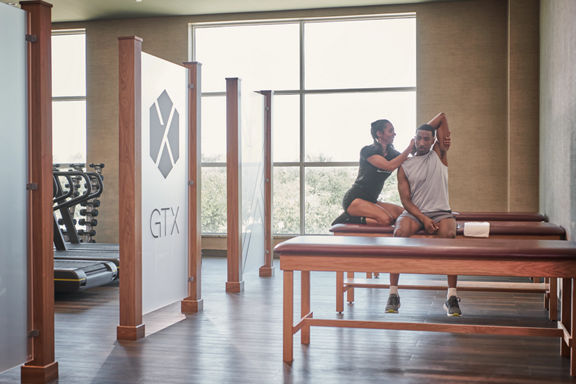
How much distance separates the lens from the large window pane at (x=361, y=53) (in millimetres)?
8055

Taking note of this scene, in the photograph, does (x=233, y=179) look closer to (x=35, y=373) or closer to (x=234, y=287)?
(x=234, y=287)

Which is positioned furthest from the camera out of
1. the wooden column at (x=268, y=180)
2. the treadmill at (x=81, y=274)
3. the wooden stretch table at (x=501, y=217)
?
the wooden column at (x=268, y=180)

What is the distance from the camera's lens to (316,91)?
8266 millimetres

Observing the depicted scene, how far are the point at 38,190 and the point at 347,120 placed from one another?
5720 mm

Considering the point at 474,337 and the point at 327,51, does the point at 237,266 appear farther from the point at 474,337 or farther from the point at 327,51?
the point at 327,51

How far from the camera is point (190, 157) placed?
467cm

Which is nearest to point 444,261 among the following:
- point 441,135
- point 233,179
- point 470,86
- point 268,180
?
point 441,135

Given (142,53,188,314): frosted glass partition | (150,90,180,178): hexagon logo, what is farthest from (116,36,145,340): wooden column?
(150,90,180,178): hexagon logo

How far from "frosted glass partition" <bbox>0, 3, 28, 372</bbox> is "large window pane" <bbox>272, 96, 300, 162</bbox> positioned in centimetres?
559

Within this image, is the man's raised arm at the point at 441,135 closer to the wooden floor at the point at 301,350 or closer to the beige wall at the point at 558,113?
the beige wall at the point at 558,113

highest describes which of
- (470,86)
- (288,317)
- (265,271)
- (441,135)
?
(470,86)

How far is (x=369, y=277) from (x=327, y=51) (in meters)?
3.58

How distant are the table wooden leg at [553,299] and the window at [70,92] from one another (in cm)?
681

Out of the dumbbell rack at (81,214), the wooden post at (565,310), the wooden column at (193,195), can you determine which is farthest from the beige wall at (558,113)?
the dumbbell rack at (81,214)
